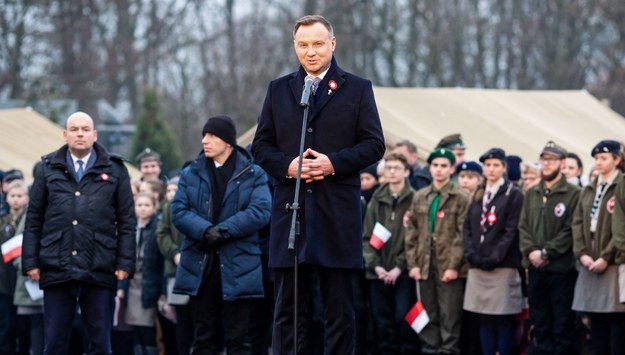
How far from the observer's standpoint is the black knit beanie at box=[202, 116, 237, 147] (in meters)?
10.2

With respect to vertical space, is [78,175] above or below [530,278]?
above

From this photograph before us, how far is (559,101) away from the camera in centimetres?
1989

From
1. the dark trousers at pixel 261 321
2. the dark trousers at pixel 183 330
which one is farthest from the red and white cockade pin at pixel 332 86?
the dark trousers at pixel 183 330

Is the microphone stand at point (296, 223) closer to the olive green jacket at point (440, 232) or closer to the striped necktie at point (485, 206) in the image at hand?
the striped necktie at point (485, 206)

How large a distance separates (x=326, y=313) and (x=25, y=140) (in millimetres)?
11707

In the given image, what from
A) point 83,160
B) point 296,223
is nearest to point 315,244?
point 296,223

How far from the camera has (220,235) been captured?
991cm

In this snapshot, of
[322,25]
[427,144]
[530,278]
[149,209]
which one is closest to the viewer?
[322,25]

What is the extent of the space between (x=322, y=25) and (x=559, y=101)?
42.4 ft

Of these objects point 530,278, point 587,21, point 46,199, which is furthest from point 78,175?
point 587,21

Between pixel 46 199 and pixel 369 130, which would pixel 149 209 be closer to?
pixel 46 199

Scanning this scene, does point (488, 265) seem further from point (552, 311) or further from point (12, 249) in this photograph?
point (12, 249)

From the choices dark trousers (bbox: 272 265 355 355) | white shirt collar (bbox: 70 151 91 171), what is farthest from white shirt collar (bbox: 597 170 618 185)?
white shirt collar (bbox: 70 151 91 171)

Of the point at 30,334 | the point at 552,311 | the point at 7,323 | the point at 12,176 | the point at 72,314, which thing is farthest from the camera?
the point at 12,176
